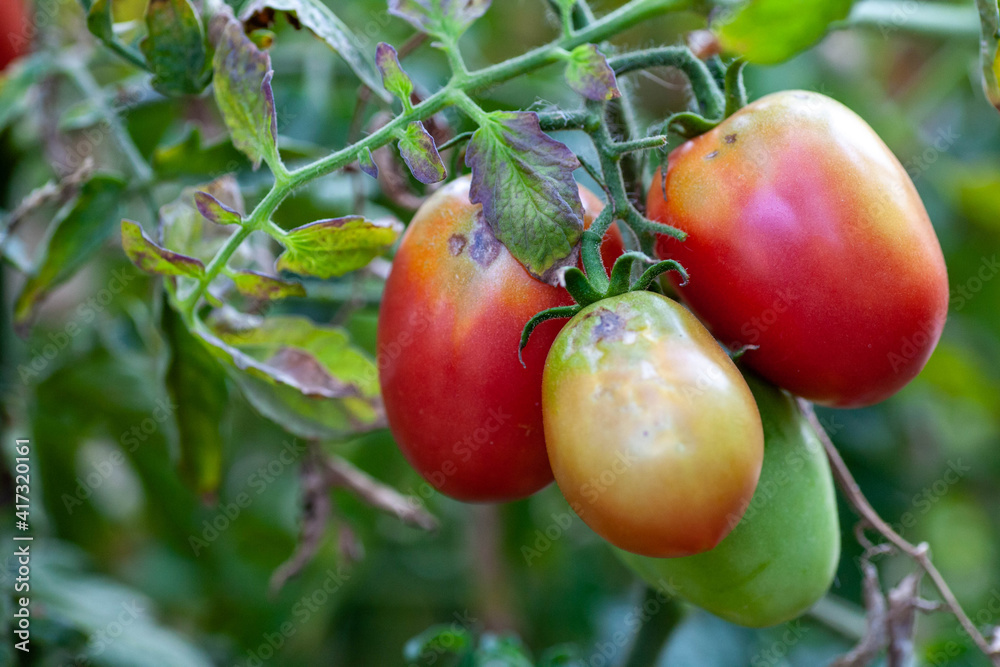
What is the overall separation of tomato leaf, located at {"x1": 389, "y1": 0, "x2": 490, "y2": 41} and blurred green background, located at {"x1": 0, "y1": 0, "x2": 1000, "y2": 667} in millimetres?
244

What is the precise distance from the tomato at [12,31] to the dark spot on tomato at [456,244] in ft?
2.68

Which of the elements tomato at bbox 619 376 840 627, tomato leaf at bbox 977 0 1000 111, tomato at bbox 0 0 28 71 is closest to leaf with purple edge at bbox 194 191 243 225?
tomato at bbox 619 376 840 627

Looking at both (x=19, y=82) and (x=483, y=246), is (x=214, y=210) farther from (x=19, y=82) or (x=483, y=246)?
(x=19, y=82)

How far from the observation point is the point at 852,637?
0.84 metres

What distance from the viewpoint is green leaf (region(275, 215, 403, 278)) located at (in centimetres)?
52

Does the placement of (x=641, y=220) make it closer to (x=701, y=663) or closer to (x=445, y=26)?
(x=445, y=26)

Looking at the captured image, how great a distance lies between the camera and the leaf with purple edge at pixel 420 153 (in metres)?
0.46

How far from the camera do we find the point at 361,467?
1.09 m

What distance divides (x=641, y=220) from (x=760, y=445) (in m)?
0.15

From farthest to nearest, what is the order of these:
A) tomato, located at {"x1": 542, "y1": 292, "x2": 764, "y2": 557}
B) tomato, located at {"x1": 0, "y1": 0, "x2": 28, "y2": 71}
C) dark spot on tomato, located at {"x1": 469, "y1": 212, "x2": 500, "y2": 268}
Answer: tomato, located at {"x1": 0, "y1": 0, "x2": 28, "y2": 71}, dark spot on tomato, located at {"x1": 469, "y1": 212, "x2": 500, "y2": 268}, tomato, located at {"x1": 542, "y1": 292, "x2": 764, "y2": 557}

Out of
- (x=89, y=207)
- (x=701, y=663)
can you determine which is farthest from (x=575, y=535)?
(x=89, y=207)

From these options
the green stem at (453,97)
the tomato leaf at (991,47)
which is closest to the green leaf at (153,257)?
the green stem at (453,97)

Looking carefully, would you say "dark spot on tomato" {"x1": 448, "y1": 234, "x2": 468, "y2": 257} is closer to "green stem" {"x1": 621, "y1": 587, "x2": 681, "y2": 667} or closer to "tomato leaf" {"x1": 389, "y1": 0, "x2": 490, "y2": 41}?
"tomato leaf" {"x1": 389, "y1": 0, "x2": 490, "y2": 41}

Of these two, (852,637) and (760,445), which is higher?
(760,445)
